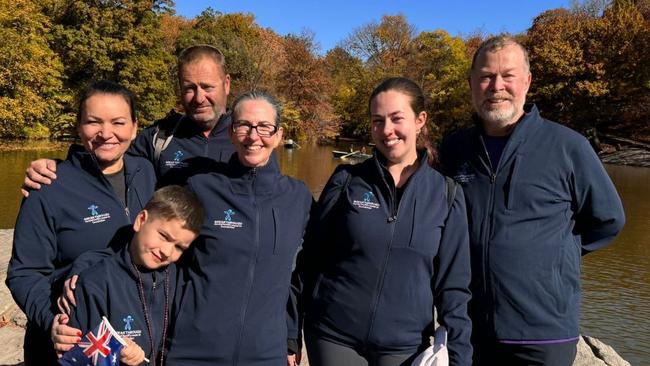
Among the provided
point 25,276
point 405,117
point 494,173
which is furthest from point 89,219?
point 494,173

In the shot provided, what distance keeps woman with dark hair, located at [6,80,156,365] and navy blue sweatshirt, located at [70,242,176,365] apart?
0.18 m

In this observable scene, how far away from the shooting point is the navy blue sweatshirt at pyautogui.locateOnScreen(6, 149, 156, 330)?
2242 mm

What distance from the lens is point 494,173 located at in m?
2.65

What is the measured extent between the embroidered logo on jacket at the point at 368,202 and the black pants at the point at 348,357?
2.19 ft

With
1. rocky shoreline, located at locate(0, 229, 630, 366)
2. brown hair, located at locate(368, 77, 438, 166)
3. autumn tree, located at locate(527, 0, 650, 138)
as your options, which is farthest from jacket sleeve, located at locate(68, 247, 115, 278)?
autumn tree, located at locate(527, 0, 650, 138)

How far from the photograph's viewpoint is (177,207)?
7.22ft

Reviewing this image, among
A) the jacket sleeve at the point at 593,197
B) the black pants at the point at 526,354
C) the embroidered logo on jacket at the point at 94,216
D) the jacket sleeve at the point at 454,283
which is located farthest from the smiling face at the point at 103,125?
the jacket sleeve at the point at 593,197

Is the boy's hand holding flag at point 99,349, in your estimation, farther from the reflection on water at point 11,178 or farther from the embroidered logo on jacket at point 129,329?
the reflection on water at point 11,178

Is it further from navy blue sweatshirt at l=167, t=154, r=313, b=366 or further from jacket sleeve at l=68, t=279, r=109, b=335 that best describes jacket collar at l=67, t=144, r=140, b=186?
jacket sleeve at l=68, t=279, r=109, b=335

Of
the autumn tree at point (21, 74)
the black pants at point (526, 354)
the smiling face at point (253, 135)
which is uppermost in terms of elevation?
the autumn tree at point (21, 74)

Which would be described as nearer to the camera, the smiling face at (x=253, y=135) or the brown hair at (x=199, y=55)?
the smiling face at (x=253, y=135)

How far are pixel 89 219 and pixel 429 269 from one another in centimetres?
160

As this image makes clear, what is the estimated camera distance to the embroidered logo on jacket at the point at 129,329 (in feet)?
7.07

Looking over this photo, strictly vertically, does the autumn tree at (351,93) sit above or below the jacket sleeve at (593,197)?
above
